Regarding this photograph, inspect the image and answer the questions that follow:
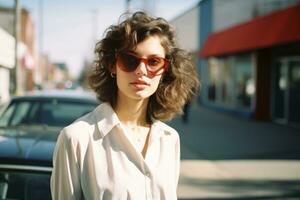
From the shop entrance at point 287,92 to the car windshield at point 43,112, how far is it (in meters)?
11.8

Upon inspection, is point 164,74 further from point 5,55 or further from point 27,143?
point 5,55

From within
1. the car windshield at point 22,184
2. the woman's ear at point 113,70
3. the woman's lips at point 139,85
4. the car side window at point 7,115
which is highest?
the woman's ear at point 113,70

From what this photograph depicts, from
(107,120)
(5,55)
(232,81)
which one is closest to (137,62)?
(107,120)

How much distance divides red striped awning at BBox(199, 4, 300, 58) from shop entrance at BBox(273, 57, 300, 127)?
1.32m

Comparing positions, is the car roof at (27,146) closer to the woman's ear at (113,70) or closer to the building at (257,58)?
the woman's ear at (113,70)

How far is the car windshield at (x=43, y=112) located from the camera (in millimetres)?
5305

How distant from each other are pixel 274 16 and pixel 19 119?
39.6 feet

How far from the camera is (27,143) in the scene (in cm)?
394

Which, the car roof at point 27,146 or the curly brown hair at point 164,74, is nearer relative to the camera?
the curly brown hair at point 164,74

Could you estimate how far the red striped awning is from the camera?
1380 centimetres

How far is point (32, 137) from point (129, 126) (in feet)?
7.52

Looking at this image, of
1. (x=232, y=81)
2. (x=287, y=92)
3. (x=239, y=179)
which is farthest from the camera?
(x=232, y=81)

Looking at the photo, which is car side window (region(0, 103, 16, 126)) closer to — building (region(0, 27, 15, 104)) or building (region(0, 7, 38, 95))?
building (region(0, 7, 38, 95))

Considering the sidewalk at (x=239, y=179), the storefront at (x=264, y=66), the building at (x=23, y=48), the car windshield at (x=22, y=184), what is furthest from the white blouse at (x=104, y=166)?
the building at (x=23, y=48)
